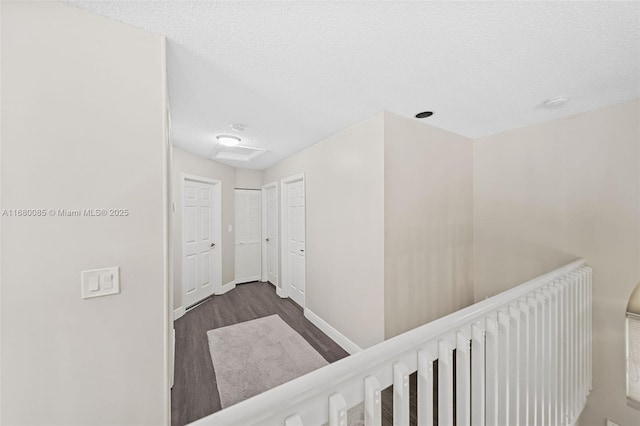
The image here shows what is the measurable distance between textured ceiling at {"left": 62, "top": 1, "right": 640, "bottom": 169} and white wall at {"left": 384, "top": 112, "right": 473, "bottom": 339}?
360mm

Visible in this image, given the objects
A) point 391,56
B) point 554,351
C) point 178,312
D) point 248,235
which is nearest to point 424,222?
point 554,351

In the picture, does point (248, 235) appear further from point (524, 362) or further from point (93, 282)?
point (524, 362)

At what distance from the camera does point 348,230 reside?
101 inches

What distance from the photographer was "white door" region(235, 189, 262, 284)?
475 cm

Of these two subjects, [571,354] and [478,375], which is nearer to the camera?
[478,375]

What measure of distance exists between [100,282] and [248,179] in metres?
3.88

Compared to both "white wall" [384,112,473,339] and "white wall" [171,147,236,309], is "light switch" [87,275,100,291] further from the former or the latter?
"white wall" [384,112,473,339]

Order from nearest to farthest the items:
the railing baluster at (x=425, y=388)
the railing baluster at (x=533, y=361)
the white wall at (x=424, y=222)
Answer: the railing baluster at (x=425, y=388) < the railing baluster at (x=533, y=361) < the white wall at (x=424, y=222)

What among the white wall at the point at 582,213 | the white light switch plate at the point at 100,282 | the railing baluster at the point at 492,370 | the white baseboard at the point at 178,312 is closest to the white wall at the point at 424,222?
the white wall at the point at 582,213

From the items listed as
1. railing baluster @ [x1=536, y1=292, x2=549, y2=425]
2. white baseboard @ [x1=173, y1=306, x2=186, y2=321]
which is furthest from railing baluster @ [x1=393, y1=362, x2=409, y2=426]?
white baseboard @ [x1=173, y1=306, x2=186, y2=321]

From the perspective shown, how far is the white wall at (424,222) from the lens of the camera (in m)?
2.19

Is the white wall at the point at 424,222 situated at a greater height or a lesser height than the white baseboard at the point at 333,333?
greater

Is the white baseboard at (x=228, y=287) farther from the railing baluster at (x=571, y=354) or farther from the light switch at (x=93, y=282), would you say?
the railing baluster at (x=571, y=354)

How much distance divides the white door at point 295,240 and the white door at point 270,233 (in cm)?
52
